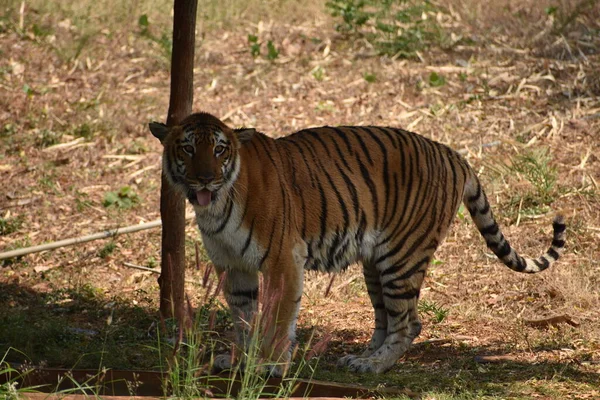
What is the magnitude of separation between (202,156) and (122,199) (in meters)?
3.74

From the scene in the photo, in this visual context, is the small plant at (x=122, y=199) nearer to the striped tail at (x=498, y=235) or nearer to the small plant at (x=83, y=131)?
the small plant at (x=83, y=131)

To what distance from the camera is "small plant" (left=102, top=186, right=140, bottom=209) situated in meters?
8.41

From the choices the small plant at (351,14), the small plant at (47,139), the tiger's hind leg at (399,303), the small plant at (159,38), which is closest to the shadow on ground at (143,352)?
the tiger's hind leg at (399,303)

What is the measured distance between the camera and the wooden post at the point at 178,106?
19.2 ft

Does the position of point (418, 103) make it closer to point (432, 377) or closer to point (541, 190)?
point (541, 190)

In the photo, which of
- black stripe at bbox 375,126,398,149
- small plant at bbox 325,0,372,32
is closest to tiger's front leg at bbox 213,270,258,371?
black stripe at bbox 375,126,398,149

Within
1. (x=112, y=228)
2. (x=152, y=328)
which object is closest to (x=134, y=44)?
(x=112, y=228)

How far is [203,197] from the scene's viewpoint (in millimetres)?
4965

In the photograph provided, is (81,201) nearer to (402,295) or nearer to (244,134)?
(244,134)

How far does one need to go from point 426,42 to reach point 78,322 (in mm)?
6398

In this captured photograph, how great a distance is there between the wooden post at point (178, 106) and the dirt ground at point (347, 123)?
2.03ft

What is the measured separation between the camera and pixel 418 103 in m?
9.89

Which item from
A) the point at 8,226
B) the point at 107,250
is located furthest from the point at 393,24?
the point at 8,226

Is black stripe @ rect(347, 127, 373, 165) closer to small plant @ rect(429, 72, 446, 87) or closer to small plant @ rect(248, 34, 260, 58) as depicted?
small plant @ rect(429, 72, 446, 87)
